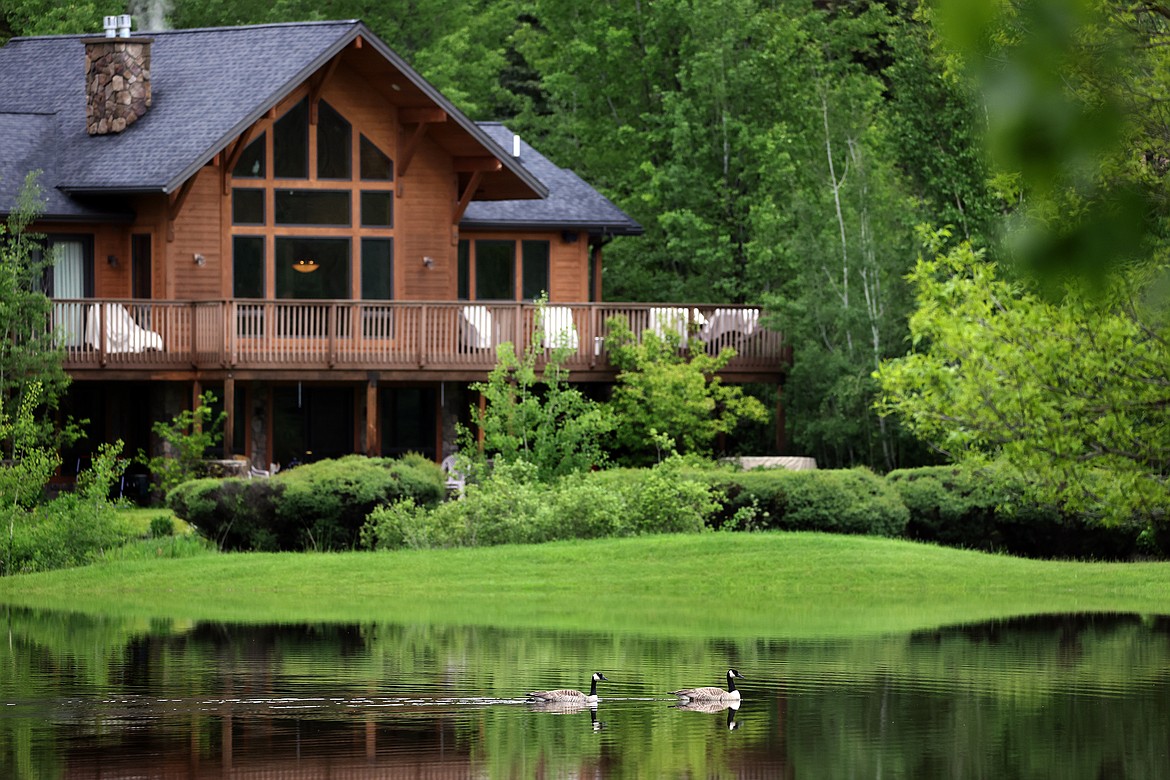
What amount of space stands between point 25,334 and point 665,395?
37.1ft

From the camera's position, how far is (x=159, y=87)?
129 feet

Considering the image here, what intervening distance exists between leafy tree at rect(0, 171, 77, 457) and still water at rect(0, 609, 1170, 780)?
11414 mm

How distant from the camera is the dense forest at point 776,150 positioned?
35.0m

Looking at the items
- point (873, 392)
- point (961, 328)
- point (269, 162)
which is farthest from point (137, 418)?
point (961, 328)

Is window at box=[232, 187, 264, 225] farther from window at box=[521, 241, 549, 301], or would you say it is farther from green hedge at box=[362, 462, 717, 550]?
green hedge at box=[362, 462, 717, 550]

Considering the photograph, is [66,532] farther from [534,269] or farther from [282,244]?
[534,269]

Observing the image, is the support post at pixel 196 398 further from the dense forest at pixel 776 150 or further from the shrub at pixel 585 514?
the dense forest at pixel 776 150

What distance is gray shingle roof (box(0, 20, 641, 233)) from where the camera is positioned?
36.1m

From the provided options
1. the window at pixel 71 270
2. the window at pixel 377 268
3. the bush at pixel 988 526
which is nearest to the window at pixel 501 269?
the window at pixel 377 268

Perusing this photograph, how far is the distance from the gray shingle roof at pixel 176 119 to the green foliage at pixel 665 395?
142 inches

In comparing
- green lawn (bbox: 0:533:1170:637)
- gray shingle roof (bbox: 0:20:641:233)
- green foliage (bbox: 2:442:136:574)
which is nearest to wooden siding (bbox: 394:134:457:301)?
gray shingle roof (bbox: 0:20:641:233)

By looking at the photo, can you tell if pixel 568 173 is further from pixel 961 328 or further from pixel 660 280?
pixel 961 328

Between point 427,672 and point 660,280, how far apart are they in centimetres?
2864

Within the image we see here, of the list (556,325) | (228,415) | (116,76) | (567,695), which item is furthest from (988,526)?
(116,76)
